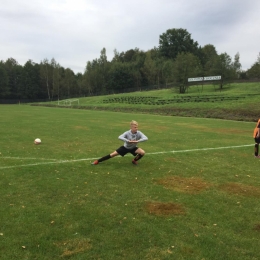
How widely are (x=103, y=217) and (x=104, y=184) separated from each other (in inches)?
77.2

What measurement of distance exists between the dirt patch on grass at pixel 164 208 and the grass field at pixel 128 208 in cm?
2

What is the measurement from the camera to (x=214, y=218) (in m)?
5.31

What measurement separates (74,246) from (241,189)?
15.2ft

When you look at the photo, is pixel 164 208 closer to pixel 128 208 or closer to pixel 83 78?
pixel 128 208

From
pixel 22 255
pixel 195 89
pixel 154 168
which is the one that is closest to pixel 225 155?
pixel 154 168

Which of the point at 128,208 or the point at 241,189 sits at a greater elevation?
the point at 128,208

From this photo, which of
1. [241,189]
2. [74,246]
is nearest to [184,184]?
[241,189]

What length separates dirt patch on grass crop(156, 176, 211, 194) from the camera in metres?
6.95

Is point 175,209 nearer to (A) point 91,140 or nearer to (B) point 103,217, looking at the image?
(B) point 103,217

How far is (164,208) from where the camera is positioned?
18.9 feet

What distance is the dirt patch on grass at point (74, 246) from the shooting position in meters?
4.12

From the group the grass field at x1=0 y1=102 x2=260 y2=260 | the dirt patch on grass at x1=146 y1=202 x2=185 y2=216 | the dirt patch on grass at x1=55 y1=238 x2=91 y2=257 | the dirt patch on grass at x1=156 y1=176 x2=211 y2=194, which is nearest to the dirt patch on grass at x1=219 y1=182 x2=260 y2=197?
the grass field at x1=0 y1=102 x2=260 y2=260

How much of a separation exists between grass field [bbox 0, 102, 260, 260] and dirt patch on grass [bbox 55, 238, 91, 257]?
0.6 inches

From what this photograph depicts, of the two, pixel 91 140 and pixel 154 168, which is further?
pixel 91 140
